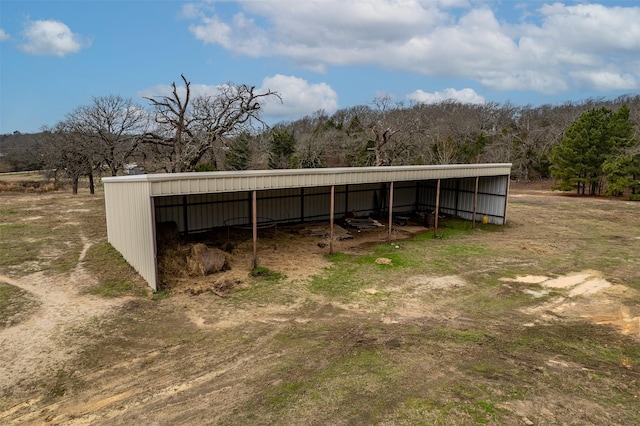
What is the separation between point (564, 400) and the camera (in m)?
5.86

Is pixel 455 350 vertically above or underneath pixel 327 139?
underneath

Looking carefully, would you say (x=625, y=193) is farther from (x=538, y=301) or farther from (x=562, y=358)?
(x=562, y=358)

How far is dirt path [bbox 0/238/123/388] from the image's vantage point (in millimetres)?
6906

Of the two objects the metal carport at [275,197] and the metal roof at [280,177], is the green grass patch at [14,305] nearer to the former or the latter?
the metal carport at [275,197]

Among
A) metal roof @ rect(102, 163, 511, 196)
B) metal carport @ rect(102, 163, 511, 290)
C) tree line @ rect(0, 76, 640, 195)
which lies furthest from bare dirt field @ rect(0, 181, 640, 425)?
tree line @ rect(0, 76, 640, 195)

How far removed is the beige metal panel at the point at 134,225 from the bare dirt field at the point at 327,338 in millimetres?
564

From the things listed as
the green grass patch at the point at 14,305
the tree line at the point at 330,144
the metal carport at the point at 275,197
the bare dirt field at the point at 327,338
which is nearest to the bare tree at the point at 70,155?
the tree line at the point at 330,144

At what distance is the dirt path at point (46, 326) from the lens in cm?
691

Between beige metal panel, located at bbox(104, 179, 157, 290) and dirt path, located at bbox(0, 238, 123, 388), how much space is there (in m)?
1.34

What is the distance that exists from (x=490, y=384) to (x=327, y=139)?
136 feet

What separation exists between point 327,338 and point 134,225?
7060 mm

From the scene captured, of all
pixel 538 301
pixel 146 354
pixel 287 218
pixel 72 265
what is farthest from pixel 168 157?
pixel 538 301

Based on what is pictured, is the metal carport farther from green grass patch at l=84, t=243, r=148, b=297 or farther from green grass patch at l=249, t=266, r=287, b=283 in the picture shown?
green grass patch at l=249, t=266, r=287, b=283

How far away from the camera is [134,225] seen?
11734mm
